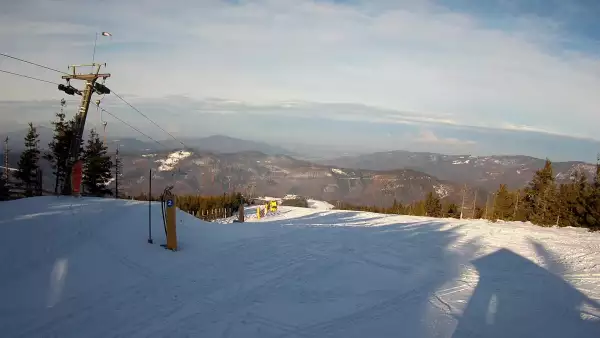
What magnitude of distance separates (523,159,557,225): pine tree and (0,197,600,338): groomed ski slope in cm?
2775

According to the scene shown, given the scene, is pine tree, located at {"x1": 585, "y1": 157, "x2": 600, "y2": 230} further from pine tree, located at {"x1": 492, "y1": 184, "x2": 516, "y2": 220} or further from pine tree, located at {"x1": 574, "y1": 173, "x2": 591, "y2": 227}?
pine tree, located at {"x1": 492, "y1": 184, "x2": 516, "y2": 220}

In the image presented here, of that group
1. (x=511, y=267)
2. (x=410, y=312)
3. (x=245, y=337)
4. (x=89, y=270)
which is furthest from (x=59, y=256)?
(x=511, y=267)

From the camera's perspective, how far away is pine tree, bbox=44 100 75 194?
3212 centimetres

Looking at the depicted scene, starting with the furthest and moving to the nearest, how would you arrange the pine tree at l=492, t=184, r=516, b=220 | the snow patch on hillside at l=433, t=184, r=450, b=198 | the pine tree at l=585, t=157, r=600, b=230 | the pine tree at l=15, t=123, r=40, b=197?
the snow patch on hillside at l=433, t=184, r=450, b=198
the pine tree at l=492, t=184, r=516, b=220
the pine tree at l=15, t=123, r=40, b=197
the pine tree at l=585, t=157, r=600, b=230

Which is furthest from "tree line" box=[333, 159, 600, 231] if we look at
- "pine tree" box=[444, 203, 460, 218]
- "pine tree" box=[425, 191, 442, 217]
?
"pine tree" box=[425, 191, 442, 217]

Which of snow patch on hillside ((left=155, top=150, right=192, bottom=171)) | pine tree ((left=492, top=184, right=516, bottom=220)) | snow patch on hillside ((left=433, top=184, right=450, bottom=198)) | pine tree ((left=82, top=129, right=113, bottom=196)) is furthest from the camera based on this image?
snow patch on hillside ((left=433, top=184, right=450, bottom=198))

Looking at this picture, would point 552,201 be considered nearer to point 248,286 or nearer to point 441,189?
point 248,286

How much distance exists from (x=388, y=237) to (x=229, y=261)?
31.8ft

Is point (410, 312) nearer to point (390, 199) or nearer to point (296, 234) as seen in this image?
point (296, 234)

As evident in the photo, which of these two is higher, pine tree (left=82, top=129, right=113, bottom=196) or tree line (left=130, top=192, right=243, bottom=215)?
pine tree (left=82, top=129, right=113, bottom=196)

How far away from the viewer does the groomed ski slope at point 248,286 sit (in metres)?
6.29

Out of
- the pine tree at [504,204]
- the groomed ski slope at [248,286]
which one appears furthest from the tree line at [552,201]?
the groomed ski slope at [248,286]

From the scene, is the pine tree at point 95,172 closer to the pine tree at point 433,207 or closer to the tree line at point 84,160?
the tree line at point 84,160

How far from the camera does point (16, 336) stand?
5246 mm
